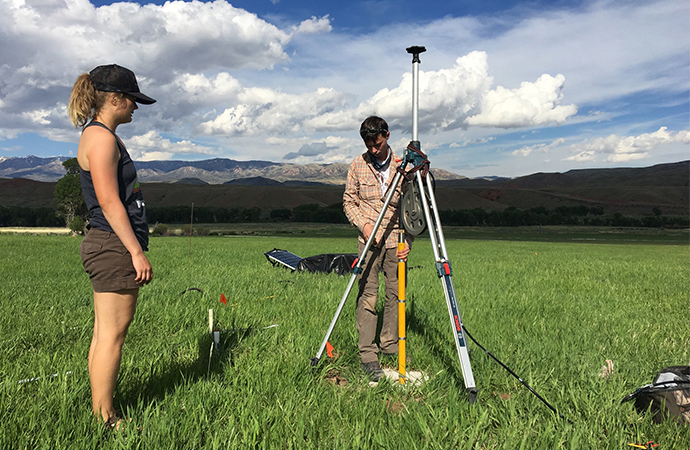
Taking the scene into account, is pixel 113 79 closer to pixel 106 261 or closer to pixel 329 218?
pixel 106 261

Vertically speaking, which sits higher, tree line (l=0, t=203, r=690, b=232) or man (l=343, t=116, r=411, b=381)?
man (l=343, t=116, r=411, b=381)

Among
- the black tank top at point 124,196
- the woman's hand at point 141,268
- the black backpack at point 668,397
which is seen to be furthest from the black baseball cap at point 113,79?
the black backpack at point 668,397

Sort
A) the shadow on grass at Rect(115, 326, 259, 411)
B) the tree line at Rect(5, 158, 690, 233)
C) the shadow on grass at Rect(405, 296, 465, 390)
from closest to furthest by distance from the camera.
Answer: the shadow on grass at Rect(115, 326, 259, 411) → the shadow on grass at Rect(405, 296, 465, 390) → the tree line at Rect(5, 158, 690, 233)

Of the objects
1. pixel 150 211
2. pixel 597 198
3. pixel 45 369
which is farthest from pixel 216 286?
pixel 597 198

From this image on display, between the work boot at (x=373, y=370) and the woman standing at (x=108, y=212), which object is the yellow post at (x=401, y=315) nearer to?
the work boot at (x=373, y=370)

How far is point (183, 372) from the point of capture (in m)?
3.84

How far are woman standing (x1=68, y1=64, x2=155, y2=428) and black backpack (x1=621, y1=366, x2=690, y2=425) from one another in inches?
147

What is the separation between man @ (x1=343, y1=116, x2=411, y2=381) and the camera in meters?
4.11

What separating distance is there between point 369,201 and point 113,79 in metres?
2.46

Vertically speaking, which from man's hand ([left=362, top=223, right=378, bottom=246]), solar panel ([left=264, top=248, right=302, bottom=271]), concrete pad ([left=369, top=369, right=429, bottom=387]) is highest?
man's hand ([left=362, top=223, right=378, bottom=246])

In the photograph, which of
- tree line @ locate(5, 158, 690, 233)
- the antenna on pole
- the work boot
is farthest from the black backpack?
tree line @ locate(5, 158, 690, 233)

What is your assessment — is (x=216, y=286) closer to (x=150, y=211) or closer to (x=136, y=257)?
(x=136, y=257)

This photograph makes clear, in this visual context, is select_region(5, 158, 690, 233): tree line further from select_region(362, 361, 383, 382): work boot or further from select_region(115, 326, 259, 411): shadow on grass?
select_region(362, 361, 383, 382): work boot

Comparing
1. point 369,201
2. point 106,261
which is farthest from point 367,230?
point 106,261
